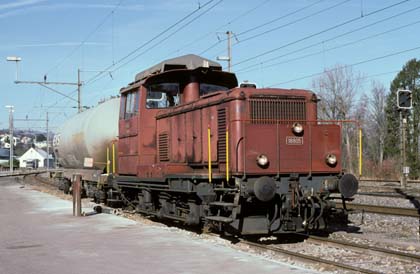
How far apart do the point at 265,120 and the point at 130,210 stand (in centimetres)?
791

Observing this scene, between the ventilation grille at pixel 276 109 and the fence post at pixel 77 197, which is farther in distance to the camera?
the fence post at pixel 77 197

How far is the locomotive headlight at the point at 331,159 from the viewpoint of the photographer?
10.9 meters

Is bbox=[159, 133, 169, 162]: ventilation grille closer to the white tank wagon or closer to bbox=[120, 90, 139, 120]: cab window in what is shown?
bbox=[120, 90, 139, 120]: cab window

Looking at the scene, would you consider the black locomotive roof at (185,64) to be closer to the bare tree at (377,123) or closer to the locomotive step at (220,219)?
the locomotive step at (220,219)

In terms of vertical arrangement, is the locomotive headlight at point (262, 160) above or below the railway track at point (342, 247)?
above

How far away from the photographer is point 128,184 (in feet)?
51.1

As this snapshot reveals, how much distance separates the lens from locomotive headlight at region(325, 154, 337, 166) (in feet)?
35.6

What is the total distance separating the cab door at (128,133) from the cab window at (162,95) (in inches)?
19.5

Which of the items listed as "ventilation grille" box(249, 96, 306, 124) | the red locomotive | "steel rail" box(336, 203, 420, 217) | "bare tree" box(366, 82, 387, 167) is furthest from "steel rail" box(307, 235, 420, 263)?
"bare tree" box(366, 82, 387, 167)

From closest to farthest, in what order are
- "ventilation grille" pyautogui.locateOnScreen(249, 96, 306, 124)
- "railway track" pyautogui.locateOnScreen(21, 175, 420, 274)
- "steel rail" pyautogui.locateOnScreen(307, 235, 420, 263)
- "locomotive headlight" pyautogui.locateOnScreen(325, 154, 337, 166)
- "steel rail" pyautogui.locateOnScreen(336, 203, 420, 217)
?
"railway track" pyautogui.locateOnScreen(21, 175, 420, 274), "steel rail" pyautogui.locateOnScreen(307, 235, 420, 263), "ventilation grille" pyautogui.locateOnScreen(249, 96, 306, 124), "locomotive headlight" pyautogui.locateOnScreen(325, 154, 337, 166), "steel rail" pyautogui.locateOnScreen(336, 203, 420, 217)

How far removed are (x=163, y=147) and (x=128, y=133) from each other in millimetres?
2243

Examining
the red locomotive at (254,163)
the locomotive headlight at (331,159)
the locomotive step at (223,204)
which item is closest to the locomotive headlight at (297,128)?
the red locomotive at (254,163)

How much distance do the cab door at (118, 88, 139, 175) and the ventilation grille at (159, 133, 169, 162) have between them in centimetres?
105

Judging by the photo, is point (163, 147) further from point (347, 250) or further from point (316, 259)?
point (316, 259)
